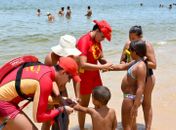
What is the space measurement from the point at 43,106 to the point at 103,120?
A: 113cm

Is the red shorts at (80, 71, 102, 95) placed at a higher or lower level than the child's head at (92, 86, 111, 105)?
lower

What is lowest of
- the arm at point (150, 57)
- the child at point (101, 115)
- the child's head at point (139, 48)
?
the child at point (101, 115)

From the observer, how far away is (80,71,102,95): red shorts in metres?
5.27

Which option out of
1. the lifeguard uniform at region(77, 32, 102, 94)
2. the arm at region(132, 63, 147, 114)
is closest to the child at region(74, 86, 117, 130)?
the arm at region(132, 63, 147, 114)

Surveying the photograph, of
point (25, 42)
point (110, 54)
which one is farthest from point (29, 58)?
point (25, 42)

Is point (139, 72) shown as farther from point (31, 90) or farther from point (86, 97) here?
point (31, 90)

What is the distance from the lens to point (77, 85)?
16.1 ft

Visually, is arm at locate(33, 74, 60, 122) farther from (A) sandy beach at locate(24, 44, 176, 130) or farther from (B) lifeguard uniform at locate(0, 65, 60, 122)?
(A) sandy beach at locate(24, 44, 176, 130)

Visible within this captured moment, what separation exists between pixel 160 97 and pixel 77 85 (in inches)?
112

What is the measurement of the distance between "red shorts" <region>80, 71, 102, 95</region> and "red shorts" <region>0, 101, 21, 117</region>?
1788 millimetres

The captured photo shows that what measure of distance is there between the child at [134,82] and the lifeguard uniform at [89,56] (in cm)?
51

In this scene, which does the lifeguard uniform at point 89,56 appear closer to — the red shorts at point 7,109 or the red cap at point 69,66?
the red cap at point 69,66

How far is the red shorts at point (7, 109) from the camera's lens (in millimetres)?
3555

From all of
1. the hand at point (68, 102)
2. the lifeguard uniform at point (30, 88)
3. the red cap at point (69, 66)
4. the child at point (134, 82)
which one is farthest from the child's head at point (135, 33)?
the lifeguard uniform at point (30, 88)
